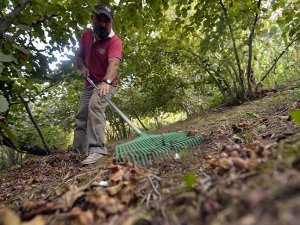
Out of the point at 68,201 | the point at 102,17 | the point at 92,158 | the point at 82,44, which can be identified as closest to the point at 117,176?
the point at 68,201

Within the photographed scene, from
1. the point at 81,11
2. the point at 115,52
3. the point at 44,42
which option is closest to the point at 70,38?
the point at 44,42

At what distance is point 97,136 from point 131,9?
4.46 ft

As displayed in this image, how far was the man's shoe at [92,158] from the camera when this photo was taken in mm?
3272

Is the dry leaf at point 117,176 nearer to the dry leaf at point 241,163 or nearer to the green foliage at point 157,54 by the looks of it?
the dry leaf at point 241,163

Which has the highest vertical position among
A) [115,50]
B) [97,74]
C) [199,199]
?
[115,50]

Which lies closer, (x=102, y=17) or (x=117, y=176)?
(x=117, y=176)

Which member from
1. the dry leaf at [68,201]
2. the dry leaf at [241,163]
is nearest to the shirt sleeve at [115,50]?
the dry leaf at [68,201]

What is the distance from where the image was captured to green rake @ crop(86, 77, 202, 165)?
7.61ft

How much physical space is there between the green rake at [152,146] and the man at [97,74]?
799 mm

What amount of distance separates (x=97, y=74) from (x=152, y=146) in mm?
1629

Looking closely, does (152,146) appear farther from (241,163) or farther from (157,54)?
(157,54)

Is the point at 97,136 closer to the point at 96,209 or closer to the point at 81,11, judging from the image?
the point at 81,11

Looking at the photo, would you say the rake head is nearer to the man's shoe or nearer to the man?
the man's shoe

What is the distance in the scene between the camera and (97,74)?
3.91m
